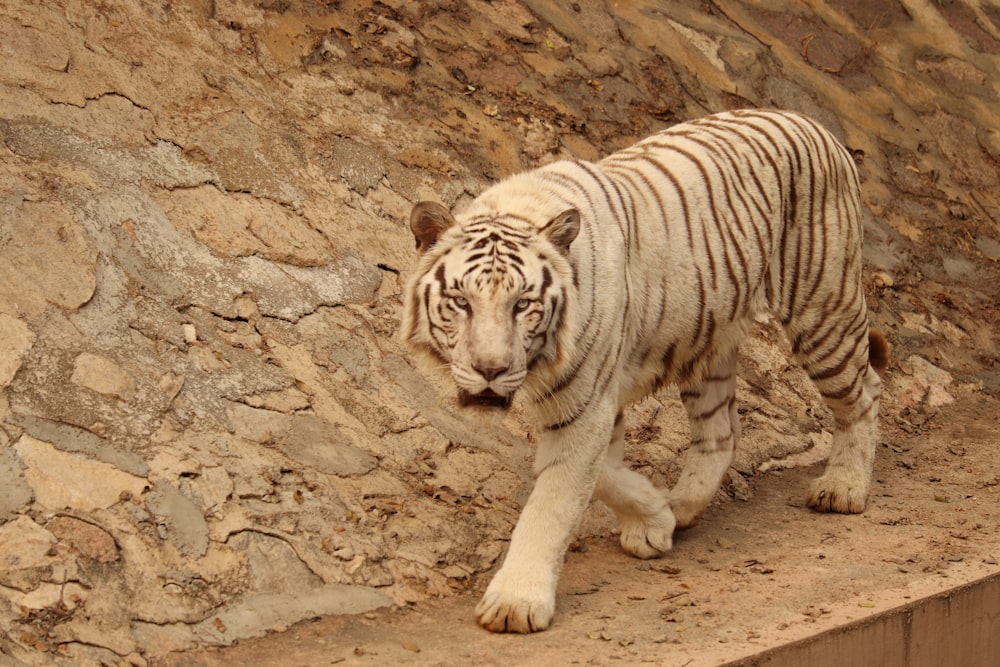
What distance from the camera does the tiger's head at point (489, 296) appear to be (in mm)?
3375

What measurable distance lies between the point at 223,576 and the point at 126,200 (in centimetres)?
168

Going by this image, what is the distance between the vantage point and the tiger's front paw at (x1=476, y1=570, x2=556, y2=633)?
11.4ft

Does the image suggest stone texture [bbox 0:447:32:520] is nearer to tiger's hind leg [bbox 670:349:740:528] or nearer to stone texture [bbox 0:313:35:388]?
stone texture [bbox 0:313:35:388]

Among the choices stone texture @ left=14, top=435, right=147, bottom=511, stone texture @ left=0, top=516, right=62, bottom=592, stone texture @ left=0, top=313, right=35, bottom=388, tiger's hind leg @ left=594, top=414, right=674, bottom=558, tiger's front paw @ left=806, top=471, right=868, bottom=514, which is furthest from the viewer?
tiger's front paw @ left=806, top=471, right=868, bottom=514

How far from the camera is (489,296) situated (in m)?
3.39

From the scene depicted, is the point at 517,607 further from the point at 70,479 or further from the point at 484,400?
the point at 70,479

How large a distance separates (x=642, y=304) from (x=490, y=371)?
86cm

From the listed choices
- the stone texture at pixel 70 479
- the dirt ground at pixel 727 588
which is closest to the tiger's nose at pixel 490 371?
the dirt ground at pixel 727 588

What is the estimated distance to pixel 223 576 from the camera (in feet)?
11.6

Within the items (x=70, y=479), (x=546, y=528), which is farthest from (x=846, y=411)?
(x=70, y=479)

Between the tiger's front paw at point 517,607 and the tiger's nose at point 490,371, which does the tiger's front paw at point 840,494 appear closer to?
the tiger's front paw at point 517,607

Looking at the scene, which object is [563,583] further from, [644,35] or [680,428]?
[644,35]

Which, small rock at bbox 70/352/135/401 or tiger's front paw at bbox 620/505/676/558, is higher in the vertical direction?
tiger's front paw at bbox 620/505/676/558

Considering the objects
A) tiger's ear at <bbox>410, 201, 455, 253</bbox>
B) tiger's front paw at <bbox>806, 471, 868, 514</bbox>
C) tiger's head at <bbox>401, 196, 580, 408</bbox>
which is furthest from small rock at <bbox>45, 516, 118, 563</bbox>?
tiger's front paw at <bbox>806, 471, 868, 514</bbox>
